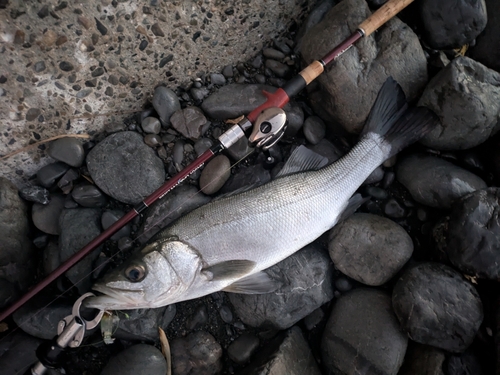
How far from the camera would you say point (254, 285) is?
2.56 meters

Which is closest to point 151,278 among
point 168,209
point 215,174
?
point 168,209

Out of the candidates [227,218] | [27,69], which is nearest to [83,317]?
[227,218]

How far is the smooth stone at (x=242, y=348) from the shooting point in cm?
270

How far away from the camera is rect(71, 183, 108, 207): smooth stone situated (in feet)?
8.93

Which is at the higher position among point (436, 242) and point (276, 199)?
point (276, 199)

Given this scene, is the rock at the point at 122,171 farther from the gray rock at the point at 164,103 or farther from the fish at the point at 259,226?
the fish at the point at 259,226

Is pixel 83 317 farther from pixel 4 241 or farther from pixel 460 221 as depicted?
pixel 460 221

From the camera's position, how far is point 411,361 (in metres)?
2.52

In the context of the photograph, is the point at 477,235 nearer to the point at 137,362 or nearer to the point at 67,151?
the point at 137,362

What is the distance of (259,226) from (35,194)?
180 cm

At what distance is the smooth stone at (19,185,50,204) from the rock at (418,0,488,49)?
3369 mm

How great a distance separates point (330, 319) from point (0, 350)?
8.15 feet

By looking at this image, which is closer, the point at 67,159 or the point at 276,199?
the point at 276,199

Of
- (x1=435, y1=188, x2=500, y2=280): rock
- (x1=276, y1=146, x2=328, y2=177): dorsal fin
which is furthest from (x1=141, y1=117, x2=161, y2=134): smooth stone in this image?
(x1=435, y1=188, x2=500, y2=280): rock
